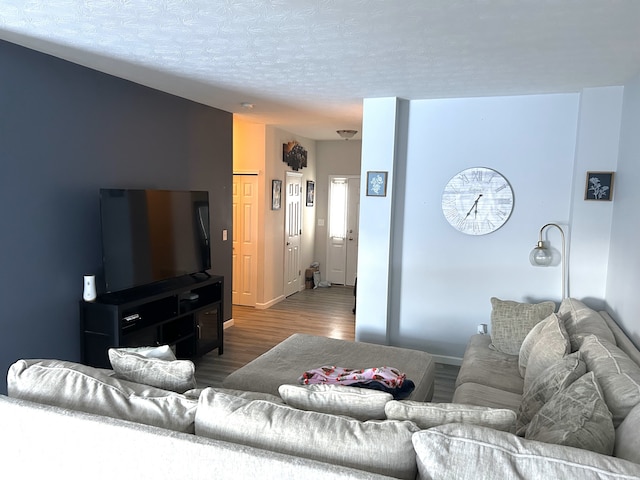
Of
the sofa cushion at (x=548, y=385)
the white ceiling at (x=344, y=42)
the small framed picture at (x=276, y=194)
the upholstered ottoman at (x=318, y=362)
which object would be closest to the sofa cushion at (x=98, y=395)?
the upholstered ottoman at (x=318, y=362)

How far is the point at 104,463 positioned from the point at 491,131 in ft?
12.7

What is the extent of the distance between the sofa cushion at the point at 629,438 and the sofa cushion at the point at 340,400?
2.56ft

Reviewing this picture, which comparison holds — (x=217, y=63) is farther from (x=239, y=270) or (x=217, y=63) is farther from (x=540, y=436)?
(x=239, y=270)

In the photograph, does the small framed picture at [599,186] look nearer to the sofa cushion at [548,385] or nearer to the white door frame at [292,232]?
the sofa cushion at [548,385]

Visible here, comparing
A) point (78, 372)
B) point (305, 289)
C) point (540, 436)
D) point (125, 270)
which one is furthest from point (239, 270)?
point (540, 436)

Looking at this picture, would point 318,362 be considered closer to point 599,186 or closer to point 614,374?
point 614,374

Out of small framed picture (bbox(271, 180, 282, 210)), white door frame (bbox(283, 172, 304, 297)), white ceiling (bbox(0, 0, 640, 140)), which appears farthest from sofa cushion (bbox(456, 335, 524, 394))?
white door frame (bbox(283, 172, 304, 297))

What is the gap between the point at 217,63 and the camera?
3246 millimetres

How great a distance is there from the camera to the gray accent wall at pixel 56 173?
9.84ft

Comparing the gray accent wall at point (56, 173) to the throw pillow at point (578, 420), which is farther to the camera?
the gray accent wall at point (56, 173)

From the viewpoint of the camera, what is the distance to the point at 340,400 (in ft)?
5.75

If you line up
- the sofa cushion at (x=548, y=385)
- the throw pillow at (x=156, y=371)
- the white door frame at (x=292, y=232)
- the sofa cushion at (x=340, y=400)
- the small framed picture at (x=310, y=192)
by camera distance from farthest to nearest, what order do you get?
the small framed picture at (x=310, y=192)
the white door frame at (x=292, y=232)
the sofa cushion at (x=548, y=385)
the throw pillow at (x=156, y=371)
the sofa cushion at (x=340, y=400)

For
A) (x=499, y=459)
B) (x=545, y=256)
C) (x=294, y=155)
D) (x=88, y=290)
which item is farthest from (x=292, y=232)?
(x=499, y=459)

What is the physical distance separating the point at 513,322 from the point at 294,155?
4.50 meters
